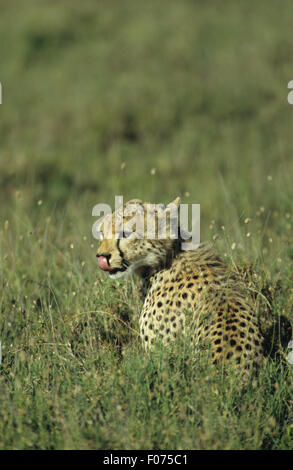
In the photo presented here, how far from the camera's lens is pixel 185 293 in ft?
11.9

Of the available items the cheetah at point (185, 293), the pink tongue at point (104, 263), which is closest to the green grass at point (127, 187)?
the cheetah at point (185, 293)

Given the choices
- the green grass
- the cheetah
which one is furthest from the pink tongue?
the green grass

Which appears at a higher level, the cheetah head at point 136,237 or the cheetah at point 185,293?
the cheetah head at point 136,237

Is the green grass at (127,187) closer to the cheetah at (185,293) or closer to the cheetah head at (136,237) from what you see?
the cheetah at (185,293)

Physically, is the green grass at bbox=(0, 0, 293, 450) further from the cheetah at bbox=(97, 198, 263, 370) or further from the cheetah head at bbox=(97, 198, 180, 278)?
the cheetah head at bbox=(97, 198, 180, 278)

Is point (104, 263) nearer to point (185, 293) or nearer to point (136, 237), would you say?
point (136, 237)

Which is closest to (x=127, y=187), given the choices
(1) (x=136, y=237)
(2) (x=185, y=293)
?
(1) (x=136, y=237)

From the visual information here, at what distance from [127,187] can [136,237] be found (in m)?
4.53

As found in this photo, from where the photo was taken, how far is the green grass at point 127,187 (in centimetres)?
308

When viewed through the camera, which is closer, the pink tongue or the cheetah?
the cheetah

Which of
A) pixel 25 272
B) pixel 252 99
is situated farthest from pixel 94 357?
pixel 252 99

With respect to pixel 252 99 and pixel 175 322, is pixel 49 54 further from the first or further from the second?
pixel 175 322

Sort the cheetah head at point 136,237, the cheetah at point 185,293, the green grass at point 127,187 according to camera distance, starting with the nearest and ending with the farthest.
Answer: the green grass at point 127,187 → the cheetah at point 185,293 → the cheetah head at point 136,237

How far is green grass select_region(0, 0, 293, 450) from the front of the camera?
3080 mm
